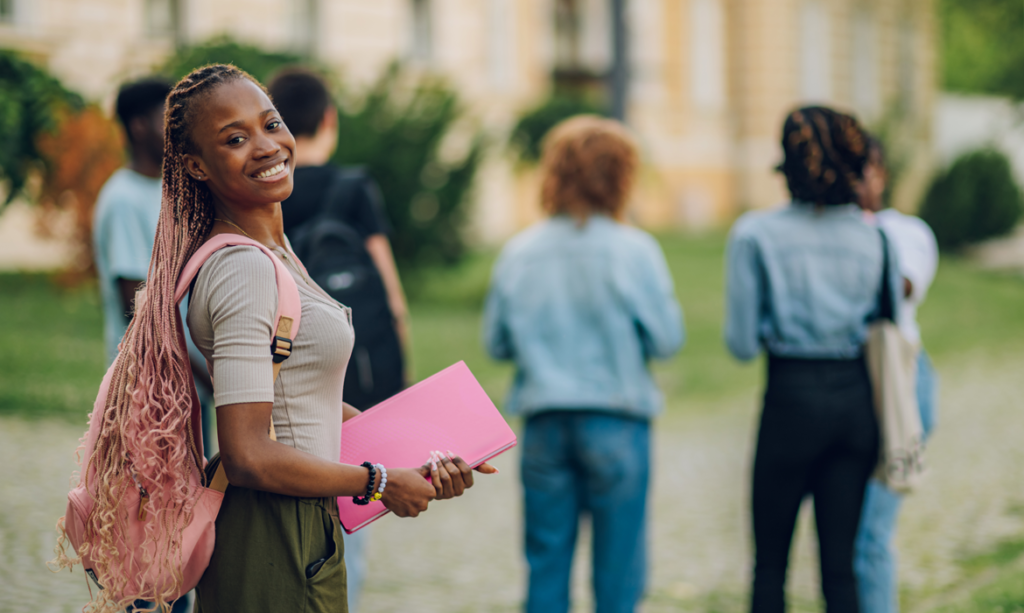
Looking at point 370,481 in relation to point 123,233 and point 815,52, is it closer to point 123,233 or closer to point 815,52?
point 123,233

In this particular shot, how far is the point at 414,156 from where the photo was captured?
13.1m

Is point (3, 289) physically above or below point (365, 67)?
below

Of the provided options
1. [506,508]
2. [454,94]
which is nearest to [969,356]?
[454,94]

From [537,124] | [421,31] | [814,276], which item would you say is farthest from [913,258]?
[421,31]

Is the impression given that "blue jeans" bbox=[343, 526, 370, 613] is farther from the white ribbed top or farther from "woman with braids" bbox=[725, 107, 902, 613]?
the white ribbed top

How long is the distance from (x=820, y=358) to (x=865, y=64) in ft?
99.5

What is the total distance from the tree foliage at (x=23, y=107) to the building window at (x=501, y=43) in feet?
58.7

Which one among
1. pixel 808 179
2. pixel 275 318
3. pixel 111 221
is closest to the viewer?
pixel 275 318

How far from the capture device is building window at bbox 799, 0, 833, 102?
1153 inches

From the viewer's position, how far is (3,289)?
530 inches

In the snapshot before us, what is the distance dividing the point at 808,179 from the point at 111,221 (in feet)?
7.87

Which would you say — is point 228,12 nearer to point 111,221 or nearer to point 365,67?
point 365,67

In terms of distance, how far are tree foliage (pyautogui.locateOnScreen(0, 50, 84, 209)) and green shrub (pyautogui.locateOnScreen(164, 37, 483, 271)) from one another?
672 cm

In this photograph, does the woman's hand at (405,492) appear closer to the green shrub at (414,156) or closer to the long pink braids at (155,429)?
the long pink braids at (155,429)
